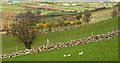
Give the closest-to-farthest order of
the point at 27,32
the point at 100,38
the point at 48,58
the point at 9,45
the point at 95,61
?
the point at 95,61 → the point at 48,58 → the point at 100,38 → the point at 27,32 → the point at 9,45

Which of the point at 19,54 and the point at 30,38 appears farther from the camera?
the point at 30,38

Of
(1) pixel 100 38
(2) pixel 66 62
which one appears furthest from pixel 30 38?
(2) pixel 66 62

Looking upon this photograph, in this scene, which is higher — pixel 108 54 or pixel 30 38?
pixel 108 54

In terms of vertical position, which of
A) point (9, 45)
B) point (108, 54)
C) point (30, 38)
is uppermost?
point (108, 54)

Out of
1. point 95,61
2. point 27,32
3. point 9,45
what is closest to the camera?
point 95,61

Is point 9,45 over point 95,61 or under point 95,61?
under

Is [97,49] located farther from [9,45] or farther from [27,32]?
[9,45]

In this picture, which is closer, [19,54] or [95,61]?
[95,61]

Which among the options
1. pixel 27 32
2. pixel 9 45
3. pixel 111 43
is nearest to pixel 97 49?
pixel 111 43

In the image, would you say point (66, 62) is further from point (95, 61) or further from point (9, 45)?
point (9, 45)
